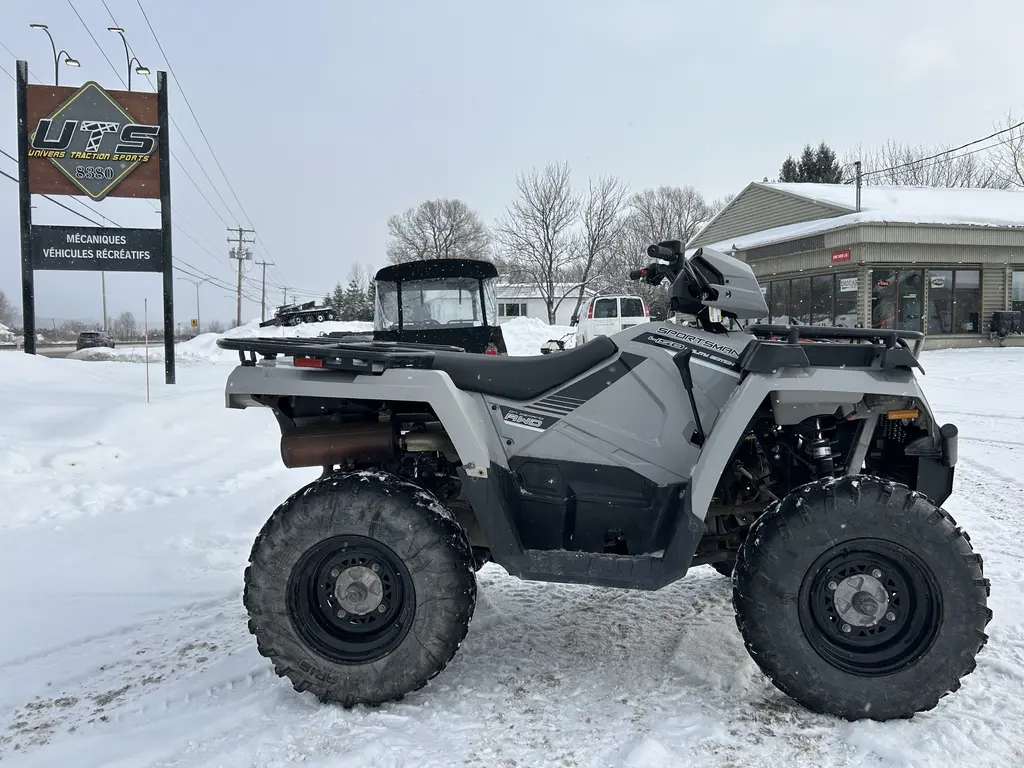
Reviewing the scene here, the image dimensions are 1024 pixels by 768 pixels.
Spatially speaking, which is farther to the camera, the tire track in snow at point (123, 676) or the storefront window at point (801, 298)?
the storefront window at point (801, 298)

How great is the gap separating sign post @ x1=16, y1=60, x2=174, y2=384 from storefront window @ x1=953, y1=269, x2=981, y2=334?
76.9 ft

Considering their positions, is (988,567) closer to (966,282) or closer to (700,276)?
(700,276)

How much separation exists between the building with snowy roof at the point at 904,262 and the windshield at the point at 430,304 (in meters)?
13.5

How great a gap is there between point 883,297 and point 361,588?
23568mm

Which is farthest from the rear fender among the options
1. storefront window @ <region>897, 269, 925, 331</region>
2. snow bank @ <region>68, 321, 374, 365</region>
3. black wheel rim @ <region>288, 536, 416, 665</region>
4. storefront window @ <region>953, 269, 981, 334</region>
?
storefront window @ <region>953, 269, 981, 334</region>

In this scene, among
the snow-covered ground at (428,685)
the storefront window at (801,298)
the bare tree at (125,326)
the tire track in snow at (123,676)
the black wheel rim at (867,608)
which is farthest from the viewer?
the bare tree at (125,326)

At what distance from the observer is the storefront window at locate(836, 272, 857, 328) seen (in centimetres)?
2231

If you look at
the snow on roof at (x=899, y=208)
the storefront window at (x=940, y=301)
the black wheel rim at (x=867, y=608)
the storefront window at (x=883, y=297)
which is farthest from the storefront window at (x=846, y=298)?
the black wheel rim at (x=867, y=608)

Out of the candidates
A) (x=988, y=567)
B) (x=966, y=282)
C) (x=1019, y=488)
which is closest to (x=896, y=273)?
(x=966, y=282)

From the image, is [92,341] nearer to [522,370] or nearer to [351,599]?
[351,599]

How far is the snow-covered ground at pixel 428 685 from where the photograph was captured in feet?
7.79

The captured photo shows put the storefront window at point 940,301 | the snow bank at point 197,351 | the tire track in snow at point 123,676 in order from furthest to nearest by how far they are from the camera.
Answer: the storefront window at point 940,301 < the snow bank at point 197,351 < the tire track in snow at point 123,676

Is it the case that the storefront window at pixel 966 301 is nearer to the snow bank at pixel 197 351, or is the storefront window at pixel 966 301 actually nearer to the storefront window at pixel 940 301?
the storefront window at pixel 940 301

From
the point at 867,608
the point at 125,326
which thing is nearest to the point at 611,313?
the point at 867,608
